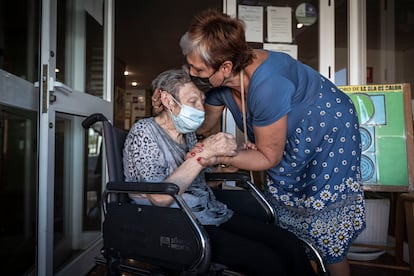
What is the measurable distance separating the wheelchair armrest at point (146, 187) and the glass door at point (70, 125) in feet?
2.04

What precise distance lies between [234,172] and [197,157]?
35 cm

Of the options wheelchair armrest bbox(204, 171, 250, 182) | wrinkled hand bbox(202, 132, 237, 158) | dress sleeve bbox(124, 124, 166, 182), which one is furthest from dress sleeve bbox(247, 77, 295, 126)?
dress sleeve bbox(124, 124, 166, 182)

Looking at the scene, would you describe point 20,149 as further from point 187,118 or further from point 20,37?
point 187,118

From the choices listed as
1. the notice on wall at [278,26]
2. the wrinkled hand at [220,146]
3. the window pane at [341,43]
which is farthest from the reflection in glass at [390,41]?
the wrinkled hand at [220,146]

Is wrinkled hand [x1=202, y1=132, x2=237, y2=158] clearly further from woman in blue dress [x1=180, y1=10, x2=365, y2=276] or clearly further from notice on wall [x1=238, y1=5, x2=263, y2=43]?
notice on wall [x1=238, y1=5, x2=263, y2=43]

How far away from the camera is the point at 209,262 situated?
1.05m

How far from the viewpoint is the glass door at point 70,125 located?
164cm

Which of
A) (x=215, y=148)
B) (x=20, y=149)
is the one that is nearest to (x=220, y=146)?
(x=215, y=148)

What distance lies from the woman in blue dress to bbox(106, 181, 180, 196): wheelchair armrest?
247mm

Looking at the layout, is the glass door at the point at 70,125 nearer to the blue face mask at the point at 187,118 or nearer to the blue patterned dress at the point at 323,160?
the blue face mask at the point at 187,118

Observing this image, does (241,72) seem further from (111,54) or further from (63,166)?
(111,54)

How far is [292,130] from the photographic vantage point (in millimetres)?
1459

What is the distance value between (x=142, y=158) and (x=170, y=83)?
33cm

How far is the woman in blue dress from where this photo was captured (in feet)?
4.34
